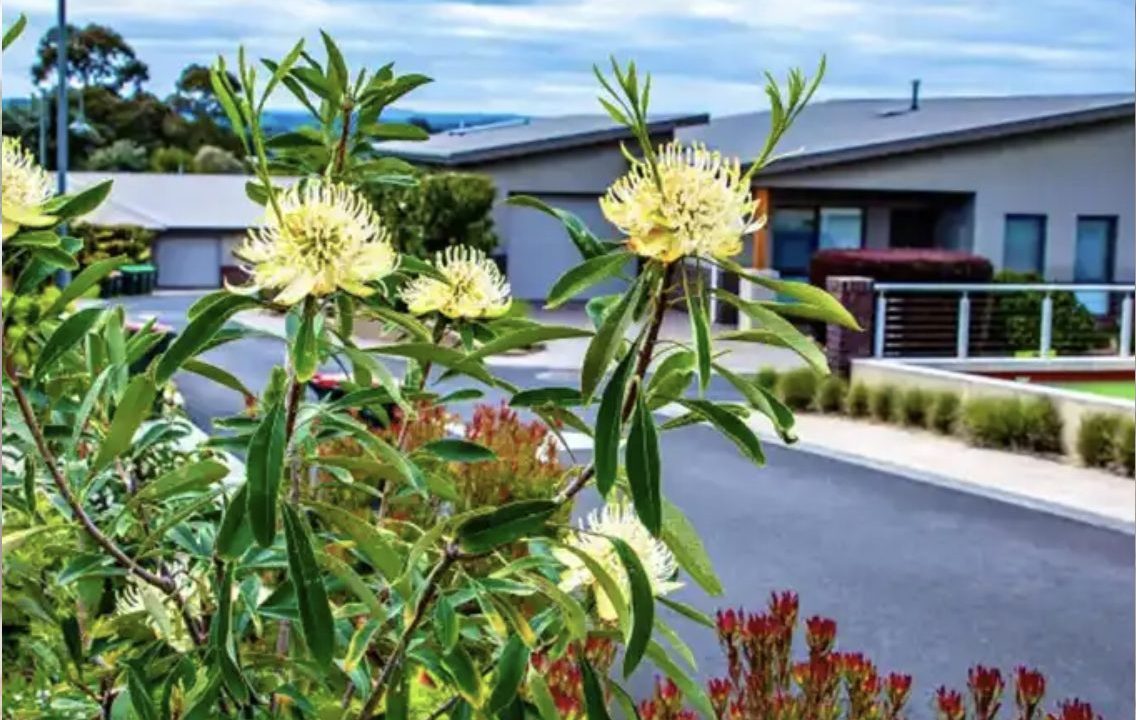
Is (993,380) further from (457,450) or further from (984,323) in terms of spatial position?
(457,450)

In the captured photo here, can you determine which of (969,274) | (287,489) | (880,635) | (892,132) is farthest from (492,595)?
(892,132)

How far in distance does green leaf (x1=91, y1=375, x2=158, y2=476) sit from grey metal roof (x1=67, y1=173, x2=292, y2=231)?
108 feet

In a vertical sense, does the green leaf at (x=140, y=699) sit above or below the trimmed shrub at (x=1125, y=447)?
above

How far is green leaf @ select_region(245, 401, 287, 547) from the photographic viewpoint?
1612 millimetres

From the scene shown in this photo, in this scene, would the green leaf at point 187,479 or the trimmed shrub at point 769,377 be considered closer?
the green leaf at point 187,479

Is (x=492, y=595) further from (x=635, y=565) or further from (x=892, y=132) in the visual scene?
(x=892, y=132)

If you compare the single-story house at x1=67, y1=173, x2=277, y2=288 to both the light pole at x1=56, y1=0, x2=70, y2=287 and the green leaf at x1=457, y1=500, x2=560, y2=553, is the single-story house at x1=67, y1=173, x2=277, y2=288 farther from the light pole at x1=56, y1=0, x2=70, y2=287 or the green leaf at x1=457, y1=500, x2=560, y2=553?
the green leaf at x1=457, y1=500, x2=560, y2=553

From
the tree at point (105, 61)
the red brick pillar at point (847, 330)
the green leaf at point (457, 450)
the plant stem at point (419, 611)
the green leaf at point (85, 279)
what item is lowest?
the red brick pillar at point (847, 330)

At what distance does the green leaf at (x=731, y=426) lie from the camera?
169 cm

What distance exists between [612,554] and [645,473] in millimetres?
464

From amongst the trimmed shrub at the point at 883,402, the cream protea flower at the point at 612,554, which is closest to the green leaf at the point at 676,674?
the cream protea flower at the point at 612,554

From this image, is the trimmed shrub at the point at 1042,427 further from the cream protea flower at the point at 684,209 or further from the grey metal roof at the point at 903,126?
the cream protea flower at the point at 684,209

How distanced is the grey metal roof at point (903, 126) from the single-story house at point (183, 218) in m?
13.8

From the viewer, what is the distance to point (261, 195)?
1928 mm
